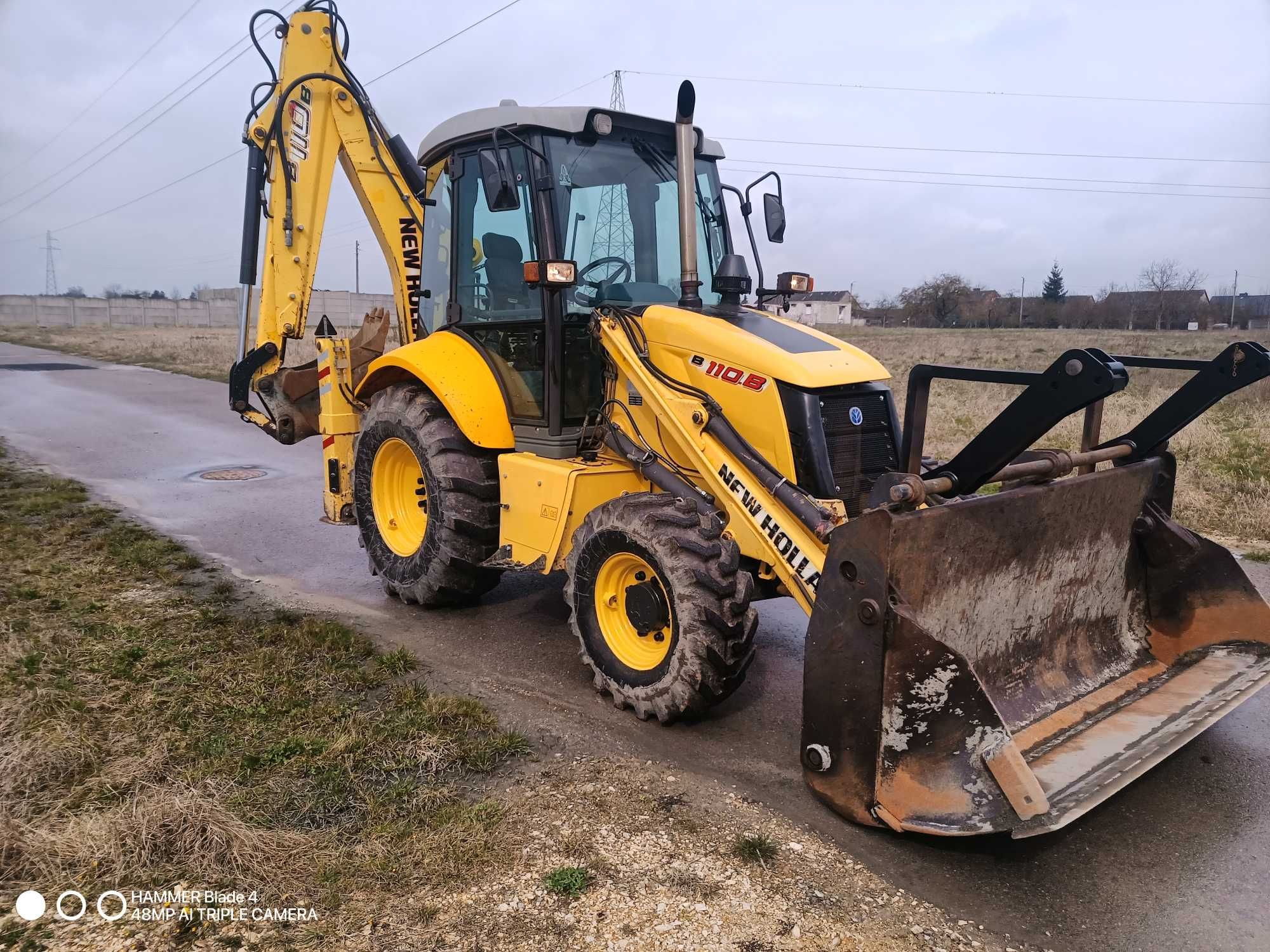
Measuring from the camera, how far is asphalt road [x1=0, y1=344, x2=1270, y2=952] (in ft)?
9.95

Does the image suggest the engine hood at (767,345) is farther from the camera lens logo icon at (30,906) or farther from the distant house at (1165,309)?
the distant house at (1165,309)

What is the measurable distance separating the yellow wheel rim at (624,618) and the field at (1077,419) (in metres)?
5.89

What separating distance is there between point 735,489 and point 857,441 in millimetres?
702

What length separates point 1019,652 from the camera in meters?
3.92

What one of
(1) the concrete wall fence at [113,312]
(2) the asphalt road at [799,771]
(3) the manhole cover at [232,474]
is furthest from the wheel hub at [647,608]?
(1) the concrete wall fence at [113,312]

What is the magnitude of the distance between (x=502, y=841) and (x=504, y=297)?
3187 millimetres

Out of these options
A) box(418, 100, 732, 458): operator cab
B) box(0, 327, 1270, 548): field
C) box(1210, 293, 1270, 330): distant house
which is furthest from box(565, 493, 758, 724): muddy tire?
box(1210, 293, 1270, 330): distant house

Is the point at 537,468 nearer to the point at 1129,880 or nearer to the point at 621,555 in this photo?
the point at 621,555

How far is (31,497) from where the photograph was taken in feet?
27.8

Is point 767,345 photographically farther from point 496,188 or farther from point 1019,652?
point 1019,652

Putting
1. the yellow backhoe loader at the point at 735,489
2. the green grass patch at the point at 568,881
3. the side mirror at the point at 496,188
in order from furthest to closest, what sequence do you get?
the side mirror at the point at 496,188, the yellow backhoe loader at the point at 735,489, the green grass patch at the point at 568,881

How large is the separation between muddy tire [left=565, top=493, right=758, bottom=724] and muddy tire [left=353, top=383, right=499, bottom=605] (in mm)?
1062

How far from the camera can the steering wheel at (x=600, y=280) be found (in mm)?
5094

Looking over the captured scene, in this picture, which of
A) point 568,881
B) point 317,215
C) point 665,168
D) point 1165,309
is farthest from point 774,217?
point 1165,309
